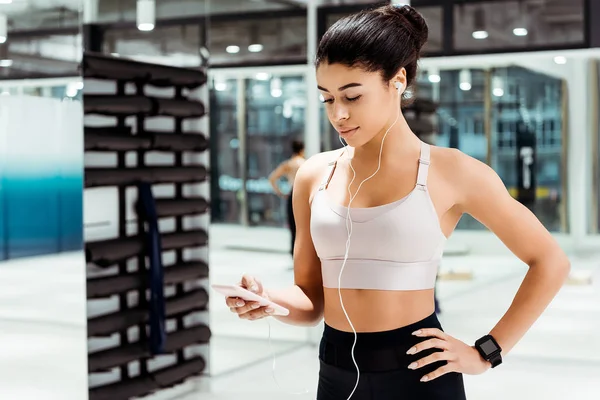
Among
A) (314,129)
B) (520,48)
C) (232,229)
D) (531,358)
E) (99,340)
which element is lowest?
(531,358)

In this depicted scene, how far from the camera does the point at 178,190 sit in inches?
214

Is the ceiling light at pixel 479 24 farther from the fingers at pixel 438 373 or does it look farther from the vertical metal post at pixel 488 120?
→ the fingers at pixel 438 373

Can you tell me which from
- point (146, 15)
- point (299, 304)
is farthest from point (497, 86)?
point (299, 304)

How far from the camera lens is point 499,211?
1810 mm

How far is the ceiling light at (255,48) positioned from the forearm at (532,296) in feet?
15.6

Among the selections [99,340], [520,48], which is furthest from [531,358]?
[99,340]

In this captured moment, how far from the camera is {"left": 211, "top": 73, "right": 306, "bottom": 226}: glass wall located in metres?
6.20

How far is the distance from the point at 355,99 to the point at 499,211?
38 cm

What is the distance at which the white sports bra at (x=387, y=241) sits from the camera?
1.76m

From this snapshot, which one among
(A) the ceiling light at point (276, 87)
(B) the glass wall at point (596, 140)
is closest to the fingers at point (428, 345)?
(A) the ceiling light at point (276, 87)

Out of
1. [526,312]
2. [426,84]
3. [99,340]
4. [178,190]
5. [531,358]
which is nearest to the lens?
[526,312]

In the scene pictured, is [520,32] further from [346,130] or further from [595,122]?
[346,130]

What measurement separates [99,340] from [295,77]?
2.94m

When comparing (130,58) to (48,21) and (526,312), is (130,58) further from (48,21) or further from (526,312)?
(526,312)
